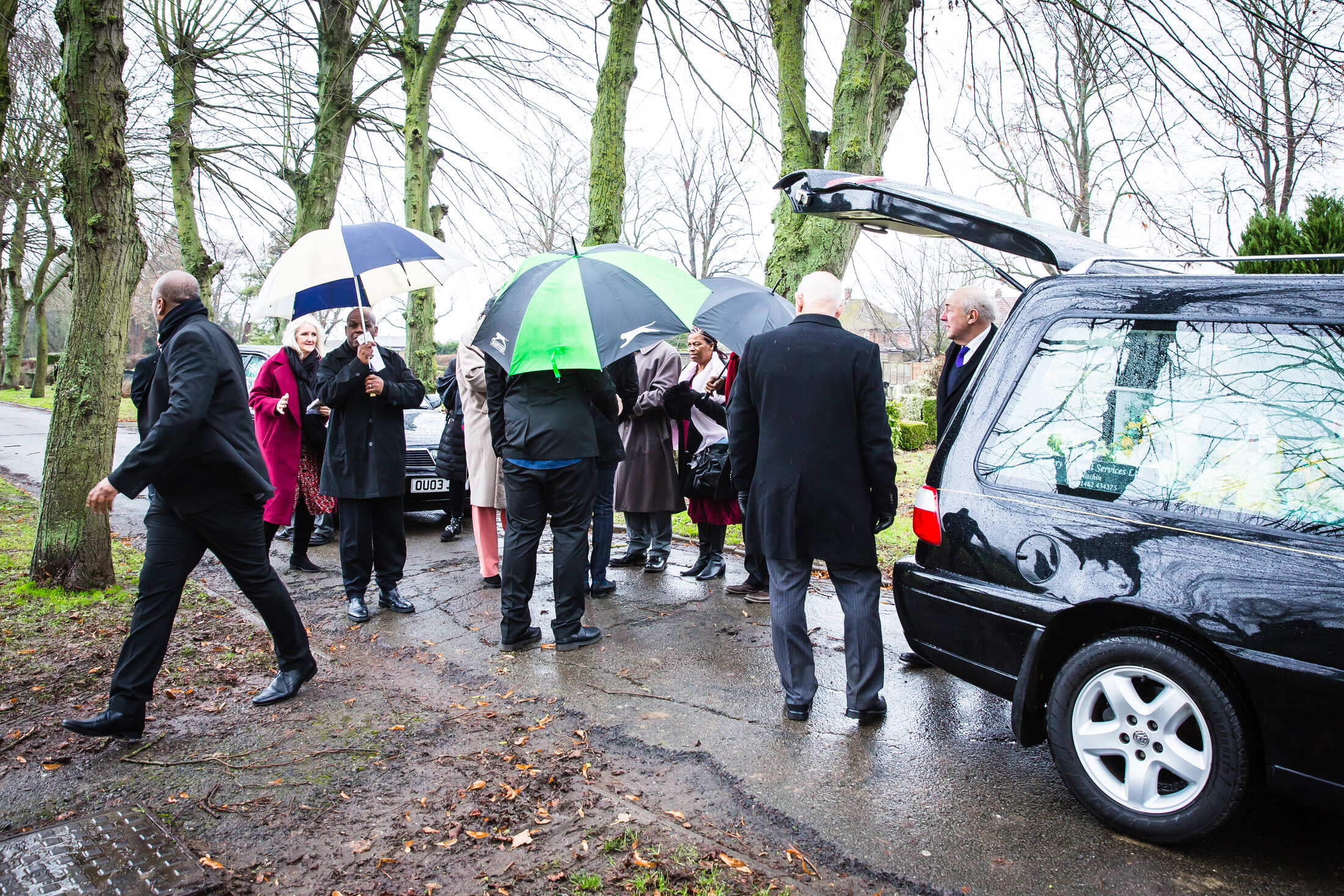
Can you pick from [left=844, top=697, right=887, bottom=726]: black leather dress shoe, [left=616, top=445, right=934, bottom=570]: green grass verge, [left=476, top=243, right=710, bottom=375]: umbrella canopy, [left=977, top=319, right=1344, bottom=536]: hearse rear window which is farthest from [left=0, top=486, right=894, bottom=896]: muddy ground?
[left=616, top=445, right=934, bottom=570]: green grass verge

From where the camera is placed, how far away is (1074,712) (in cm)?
288

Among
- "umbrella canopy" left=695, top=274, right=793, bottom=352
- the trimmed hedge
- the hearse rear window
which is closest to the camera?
the hearse rear window

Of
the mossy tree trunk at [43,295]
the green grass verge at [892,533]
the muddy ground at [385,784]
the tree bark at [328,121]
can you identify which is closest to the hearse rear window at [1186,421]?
the muddy ground at [385,784]

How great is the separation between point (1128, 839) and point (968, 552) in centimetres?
105

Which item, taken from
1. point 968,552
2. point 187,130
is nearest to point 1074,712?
point 968,552

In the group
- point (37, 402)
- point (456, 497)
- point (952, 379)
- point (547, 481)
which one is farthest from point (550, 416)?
point (37, 402)

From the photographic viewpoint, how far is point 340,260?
5023 mm

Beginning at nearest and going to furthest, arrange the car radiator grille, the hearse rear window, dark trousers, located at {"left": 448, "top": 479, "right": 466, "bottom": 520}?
the hearse rear window
dark trousers, located at {"left": 448, "top": 479, "right": 466, "bottom": 520}
the car radiator grille

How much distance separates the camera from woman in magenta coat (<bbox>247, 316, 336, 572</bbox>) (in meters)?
6.54

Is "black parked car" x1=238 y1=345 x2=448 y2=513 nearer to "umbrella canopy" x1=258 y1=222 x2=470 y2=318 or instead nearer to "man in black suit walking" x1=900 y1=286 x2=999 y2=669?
"umbrella canopy" x1=258 y1=222 x2=470 y2=318

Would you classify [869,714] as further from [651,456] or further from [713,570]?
[651,456]

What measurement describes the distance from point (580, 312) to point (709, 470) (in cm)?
193

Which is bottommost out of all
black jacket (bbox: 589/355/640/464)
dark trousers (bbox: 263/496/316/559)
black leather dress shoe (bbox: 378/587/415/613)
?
black leather dress shoe (bbox: 378/587/415/613)

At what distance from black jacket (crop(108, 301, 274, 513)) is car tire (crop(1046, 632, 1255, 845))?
337 centimetres
